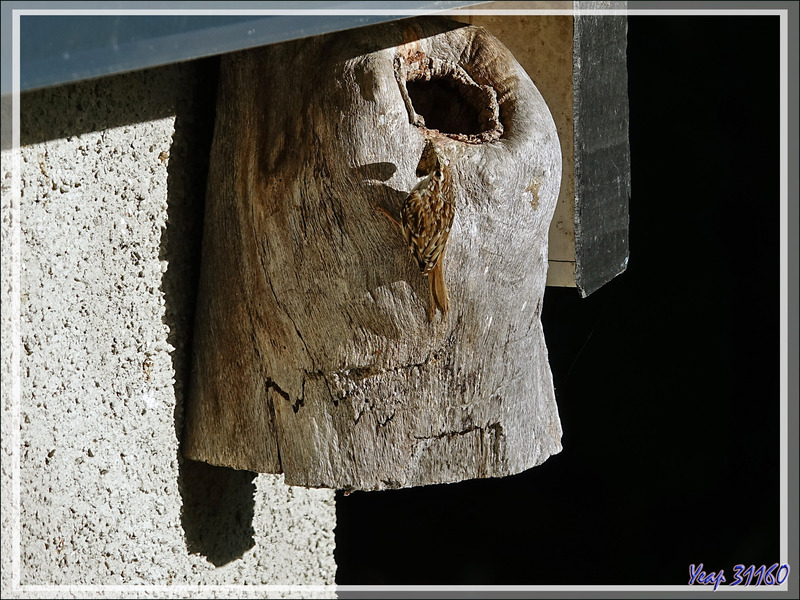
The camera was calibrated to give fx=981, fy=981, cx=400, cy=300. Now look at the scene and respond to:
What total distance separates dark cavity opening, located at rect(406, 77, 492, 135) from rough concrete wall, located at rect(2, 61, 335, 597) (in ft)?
1.10

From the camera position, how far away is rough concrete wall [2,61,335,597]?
122cm

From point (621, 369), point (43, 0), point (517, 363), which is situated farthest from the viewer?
point (621, 369)

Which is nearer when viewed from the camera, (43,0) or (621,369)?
(43,0)

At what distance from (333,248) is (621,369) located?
1324mm

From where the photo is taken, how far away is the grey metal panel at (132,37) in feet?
2.95

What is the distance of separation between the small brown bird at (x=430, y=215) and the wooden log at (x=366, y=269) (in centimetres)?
3

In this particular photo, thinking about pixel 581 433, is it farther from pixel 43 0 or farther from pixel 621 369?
pixel 43 0

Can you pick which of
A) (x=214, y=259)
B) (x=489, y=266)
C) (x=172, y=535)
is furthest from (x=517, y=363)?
(x=172, y=535)

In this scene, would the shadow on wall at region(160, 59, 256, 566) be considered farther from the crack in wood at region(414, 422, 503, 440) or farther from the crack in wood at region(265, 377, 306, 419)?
the crack in wood at region(414, 422, 503, 440)

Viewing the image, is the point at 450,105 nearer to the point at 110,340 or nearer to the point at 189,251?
the point at 189,251

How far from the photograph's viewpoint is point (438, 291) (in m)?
1.35

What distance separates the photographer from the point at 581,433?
8.30ft

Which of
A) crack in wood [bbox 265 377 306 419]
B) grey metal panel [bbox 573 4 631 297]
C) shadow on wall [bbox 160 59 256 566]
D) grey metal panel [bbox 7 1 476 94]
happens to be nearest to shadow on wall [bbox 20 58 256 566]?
shadow on wall [bbox 160 59 256 566]

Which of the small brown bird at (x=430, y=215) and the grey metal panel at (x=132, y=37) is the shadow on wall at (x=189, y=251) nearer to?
the small brown bird at (x=430, y=215)
